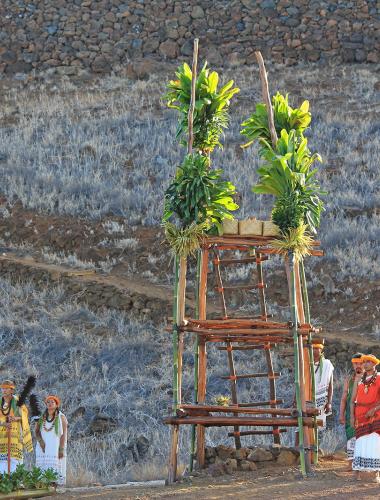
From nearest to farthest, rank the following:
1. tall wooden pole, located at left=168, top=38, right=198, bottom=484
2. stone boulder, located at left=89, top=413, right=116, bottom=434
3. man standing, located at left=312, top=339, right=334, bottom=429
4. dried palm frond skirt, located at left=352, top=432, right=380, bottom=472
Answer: dried palm frond skirt, located at left=352, top=432, right=380, bottom=472 → tall wooden pole, located at left=168, top=38, right=198, bottom=484 → man standing, located at left=312, top=339, right=334, bottom=429 → stone boulder, located at left=89, top=413, right=116, bottom=434

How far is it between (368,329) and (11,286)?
5.70 m

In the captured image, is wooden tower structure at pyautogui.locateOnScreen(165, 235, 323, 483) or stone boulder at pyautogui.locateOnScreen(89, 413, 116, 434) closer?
wooden tower structure at pyautogui.locateOnScreen(165, 235, 323, 483)

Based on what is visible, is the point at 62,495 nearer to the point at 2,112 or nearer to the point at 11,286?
the point at 11,286

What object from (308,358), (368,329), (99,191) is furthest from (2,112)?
(308,358)

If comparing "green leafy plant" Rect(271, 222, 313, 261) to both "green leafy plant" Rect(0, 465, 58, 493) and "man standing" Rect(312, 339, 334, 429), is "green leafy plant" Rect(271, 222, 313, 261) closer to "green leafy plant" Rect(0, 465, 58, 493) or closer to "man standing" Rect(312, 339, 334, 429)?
"man standing" Rect(312, 339, 334, 429)

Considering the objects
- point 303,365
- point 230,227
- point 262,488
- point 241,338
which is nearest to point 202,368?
point 241,338

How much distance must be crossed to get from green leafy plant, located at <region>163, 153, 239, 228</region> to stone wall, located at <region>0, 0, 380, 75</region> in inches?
750

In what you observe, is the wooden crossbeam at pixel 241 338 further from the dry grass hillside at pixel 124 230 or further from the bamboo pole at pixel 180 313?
the dry grass hillside at pixel 124 230

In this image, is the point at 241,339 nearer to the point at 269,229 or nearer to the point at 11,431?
the point at 269,229

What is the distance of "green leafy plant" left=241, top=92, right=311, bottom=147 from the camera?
12.9 m

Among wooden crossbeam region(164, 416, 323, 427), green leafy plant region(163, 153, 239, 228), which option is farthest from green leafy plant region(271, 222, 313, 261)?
wooden crossbeam region(164, 416, 323, 427)

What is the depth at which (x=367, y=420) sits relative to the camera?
11.9 meters

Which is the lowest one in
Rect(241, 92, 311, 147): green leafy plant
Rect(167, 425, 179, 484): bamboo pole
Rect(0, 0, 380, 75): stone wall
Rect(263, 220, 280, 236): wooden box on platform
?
Rect(167, 425, 179, 484): bamboo pole

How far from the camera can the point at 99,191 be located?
77.2ft
